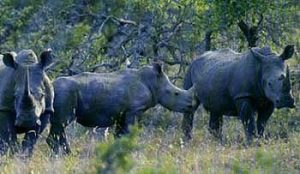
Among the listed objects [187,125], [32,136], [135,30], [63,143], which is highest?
[135,30]

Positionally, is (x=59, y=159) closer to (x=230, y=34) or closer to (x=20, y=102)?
(x=20, y=102)

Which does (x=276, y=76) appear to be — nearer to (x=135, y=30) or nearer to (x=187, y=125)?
(x=187, y=125)

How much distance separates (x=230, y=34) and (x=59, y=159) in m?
7.01

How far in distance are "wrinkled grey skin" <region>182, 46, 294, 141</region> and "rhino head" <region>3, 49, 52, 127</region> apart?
2923 mm

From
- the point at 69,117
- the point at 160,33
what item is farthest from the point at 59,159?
the point at 160,33

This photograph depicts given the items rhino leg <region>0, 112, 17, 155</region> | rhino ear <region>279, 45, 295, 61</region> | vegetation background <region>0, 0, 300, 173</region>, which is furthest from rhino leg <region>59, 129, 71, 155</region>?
rhino ear <region>279, 45, 295, 61</region>

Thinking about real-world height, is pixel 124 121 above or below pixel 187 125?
above

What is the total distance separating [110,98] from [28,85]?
209 centimetres

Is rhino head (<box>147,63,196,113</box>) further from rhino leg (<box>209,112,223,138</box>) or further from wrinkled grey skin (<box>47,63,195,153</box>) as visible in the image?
rhino leg (<box>209,112,223,138</box>)

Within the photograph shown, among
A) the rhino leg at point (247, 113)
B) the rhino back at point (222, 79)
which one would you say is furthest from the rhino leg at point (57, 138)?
the rhino back at point (222, 79)

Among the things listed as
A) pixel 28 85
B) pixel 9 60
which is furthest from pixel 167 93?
pixel 28 85

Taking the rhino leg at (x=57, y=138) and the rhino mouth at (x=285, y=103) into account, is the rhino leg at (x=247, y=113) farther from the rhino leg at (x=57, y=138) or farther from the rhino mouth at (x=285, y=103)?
the rhino leg at (x=57, y=138)

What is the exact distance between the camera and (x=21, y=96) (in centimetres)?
920

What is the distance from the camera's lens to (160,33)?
15.6 metres
